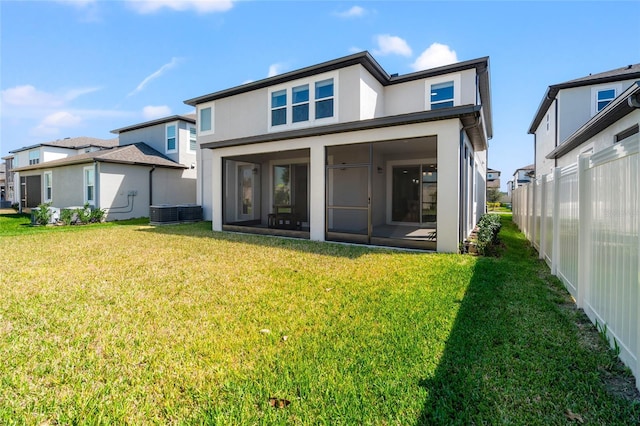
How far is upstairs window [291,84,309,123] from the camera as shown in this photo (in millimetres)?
12039

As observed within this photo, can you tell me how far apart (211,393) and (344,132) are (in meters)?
7.46

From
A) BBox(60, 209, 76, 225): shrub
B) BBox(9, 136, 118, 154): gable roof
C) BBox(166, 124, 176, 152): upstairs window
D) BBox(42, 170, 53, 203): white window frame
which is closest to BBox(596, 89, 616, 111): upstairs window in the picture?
BBox(166, 124, 176, 152): upstairs window

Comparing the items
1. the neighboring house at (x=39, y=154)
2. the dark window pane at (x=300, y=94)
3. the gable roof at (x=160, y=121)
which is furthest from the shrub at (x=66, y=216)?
the neighboring house at (x=39, y=154)

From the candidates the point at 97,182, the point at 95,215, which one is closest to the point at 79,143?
the point at 97,182

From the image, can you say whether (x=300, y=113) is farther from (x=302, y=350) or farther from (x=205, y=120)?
(x=302, y=350)

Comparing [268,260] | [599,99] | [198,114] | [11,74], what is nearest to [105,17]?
[198,114]

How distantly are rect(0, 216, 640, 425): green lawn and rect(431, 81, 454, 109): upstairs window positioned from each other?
7640 mm

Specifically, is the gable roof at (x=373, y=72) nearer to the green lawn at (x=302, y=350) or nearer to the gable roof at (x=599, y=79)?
the gable roof at (x=599, y=79)

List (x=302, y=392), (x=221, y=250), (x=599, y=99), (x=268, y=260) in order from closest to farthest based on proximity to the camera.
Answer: (x=302, y=392) < (x=268, y=260) < (x=221, y=250) < (x=599, y=99)

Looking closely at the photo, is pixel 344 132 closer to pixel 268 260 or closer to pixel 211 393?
pixel 268 260

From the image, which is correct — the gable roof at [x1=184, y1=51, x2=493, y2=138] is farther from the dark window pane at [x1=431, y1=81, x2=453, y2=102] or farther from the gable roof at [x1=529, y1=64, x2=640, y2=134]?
the gable roof at [x1=529, y1=64, x2=640, y2=134]

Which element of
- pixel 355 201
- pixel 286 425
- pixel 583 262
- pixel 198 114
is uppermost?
pixel 198 114

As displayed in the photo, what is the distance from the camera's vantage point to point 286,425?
196 centimetres

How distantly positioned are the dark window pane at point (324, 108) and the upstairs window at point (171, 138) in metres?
11.4
